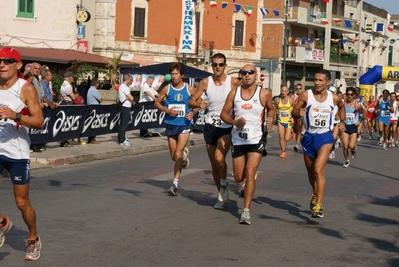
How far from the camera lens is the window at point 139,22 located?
41.5m

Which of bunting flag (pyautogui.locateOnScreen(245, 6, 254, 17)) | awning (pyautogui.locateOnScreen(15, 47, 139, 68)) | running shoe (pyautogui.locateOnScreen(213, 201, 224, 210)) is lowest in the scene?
running shoe (pyautogui.locateOnScreen(213, 201, 224, 210))

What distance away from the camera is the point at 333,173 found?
52.0 feet

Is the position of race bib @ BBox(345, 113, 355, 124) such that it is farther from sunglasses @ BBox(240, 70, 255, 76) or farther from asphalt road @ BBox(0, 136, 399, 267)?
sunglasses @ BBox(240, 70, 255, 76)

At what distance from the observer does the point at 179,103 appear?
11641 millimetres

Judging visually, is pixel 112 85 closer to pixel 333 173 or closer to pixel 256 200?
pixel 333 173

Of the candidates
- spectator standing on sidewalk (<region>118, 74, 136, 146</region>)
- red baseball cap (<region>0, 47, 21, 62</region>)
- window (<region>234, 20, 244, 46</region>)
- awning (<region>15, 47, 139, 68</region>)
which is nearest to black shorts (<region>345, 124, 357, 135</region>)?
spectator standing on sidewalk (<region>118, 74, 136, 146</region>)

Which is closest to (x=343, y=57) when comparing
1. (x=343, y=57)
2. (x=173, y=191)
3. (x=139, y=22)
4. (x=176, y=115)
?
(x=343, y=57)

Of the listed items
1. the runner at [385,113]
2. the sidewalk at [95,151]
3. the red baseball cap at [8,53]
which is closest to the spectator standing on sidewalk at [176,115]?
the sidewalk at [95,151]

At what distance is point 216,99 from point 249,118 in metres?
1.21

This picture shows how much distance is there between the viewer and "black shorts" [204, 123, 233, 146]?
10336 mm

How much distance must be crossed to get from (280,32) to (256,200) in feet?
158

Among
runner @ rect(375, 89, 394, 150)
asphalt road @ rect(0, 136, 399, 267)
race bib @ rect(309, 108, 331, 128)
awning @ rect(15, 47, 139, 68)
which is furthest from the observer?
awning @ rect(15, 47, 139, 68)

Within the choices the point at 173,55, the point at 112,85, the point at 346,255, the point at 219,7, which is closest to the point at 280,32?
the point at 219,7

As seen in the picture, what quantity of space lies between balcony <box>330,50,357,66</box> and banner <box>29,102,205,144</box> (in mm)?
42675
